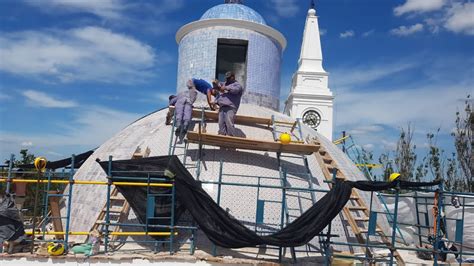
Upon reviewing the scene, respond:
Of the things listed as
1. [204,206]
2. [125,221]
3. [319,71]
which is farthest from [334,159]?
[319,71]

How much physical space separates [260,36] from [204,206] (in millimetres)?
6030

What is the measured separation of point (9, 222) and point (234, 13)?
7873 mm

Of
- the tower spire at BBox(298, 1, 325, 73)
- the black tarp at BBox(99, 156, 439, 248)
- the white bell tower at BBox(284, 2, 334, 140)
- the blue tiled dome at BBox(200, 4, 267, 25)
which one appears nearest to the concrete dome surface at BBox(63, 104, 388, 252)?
the black tarp at BBox(99, 156, 439, 248)

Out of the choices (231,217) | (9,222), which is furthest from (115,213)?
(231,217)

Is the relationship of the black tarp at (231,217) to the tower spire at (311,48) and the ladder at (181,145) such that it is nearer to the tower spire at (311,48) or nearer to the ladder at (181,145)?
the ladder at (181,145)

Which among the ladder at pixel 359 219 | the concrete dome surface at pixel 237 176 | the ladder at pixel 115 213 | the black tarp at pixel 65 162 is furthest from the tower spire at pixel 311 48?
the ladder at pixel 115 213

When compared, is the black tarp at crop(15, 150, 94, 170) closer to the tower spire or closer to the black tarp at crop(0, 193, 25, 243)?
the black tarp at crop(0, 193, 25, 243)

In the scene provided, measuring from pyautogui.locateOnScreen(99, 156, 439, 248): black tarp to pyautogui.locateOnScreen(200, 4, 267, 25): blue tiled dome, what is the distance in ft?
18.9

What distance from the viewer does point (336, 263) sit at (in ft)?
27.2

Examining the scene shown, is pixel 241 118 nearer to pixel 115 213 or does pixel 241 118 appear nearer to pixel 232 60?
pixel 232 60

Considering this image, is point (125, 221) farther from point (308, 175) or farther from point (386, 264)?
point (386, 264)

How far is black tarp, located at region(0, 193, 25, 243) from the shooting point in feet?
26.0

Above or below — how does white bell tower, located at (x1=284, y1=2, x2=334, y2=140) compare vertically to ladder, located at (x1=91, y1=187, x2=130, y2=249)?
above

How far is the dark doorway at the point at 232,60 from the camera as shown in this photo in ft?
41.0
